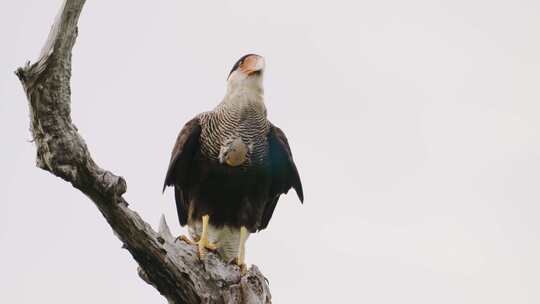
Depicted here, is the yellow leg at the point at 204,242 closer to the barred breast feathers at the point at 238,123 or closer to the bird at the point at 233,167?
the bird at the point at 233,167

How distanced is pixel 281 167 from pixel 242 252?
95cm

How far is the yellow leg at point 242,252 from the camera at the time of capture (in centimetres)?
680

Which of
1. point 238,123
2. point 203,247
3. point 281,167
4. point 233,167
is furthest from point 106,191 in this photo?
point 281,167

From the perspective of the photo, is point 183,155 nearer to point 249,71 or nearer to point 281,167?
point 281,167

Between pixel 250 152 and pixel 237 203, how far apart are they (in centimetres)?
50

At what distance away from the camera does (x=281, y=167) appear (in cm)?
751

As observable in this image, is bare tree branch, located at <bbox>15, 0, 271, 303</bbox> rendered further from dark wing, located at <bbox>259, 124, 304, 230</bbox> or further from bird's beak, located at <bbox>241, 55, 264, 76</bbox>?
bird's beak, located at <bbox>241, 55, 264, 76</bbox>

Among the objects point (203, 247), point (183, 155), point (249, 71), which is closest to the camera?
point (203, 247)

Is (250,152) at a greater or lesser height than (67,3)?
greater

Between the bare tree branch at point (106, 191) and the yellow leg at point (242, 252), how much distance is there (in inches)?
7.7

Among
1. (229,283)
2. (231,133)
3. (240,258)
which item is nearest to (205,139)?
(231,133)

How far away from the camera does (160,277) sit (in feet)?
19.1

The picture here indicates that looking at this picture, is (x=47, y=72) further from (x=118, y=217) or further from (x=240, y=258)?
(x=240, y=258)

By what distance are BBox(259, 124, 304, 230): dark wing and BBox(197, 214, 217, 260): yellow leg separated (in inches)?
30.4
